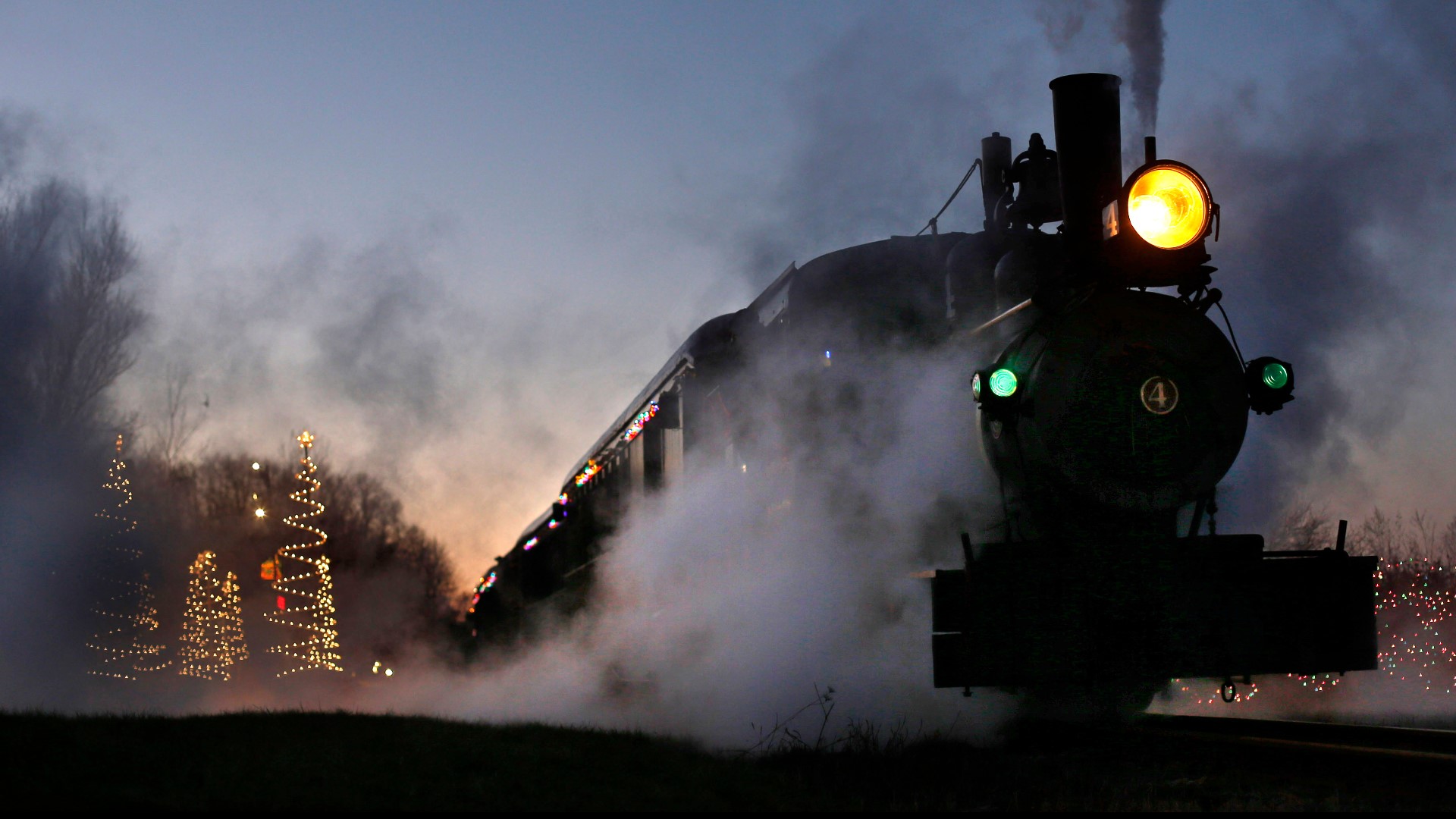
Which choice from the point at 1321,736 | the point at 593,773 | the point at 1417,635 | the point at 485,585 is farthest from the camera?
the point at 485,585

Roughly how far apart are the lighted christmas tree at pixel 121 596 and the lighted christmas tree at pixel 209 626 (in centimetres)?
249

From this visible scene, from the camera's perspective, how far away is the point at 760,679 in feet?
25.6

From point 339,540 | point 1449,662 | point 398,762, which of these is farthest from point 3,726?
point 339,540

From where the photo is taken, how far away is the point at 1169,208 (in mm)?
5828

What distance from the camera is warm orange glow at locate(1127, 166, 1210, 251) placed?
18.9 feet

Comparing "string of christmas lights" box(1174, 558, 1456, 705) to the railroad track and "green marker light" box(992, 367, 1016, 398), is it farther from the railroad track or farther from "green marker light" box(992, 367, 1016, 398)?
"green marker light" box(992, 367, 1016, 398)

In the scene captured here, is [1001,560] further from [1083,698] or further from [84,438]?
[84,438]

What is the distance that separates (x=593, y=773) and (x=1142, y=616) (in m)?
2.52

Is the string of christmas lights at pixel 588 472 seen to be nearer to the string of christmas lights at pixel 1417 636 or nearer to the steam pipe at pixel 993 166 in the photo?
the steam pipe at pixel 993 166

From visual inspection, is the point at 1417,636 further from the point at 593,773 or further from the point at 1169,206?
the point at 593,773

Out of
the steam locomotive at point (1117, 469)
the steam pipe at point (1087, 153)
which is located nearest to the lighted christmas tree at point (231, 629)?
the steam locomotive at point (1117, 469)

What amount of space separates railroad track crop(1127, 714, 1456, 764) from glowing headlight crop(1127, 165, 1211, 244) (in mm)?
2305

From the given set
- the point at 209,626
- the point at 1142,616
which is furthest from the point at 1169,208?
the point at 209,626

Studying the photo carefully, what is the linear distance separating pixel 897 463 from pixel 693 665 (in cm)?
251
